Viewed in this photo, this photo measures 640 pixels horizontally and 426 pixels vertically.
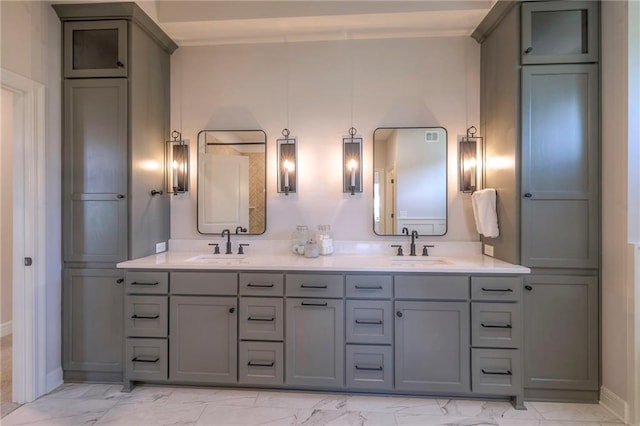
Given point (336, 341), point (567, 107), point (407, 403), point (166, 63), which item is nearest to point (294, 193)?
point (336, 341)

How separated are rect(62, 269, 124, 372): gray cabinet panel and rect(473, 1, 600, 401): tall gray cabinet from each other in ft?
9.85

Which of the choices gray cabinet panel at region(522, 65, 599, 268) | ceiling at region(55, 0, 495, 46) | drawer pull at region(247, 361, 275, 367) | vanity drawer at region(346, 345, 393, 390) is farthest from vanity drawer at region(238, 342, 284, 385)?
ceiling at region(55, 0, 495, 46)

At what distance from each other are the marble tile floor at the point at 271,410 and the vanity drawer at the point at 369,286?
73 cm

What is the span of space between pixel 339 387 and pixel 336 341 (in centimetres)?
33

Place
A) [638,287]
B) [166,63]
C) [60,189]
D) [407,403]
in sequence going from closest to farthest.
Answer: [638,287] < [407,403] < [60,189] < [166,63]

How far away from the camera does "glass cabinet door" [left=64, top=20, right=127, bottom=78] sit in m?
2.34

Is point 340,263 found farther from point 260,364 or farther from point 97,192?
point 97,192

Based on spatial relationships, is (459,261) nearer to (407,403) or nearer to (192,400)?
(407,403)

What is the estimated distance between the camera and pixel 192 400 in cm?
216

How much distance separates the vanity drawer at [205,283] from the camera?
7.28 ft

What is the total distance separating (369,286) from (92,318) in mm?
2132

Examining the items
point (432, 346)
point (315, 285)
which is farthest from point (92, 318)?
point (432, 346)

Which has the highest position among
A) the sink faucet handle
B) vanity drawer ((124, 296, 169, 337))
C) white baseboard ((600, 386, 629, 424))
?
the sink faucet handle

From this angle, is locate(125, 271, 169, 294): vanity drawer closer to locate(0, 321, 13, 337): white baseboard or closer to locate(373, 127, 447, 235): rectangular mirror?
locate(373, 127, 447, 235): rectangular mirror
